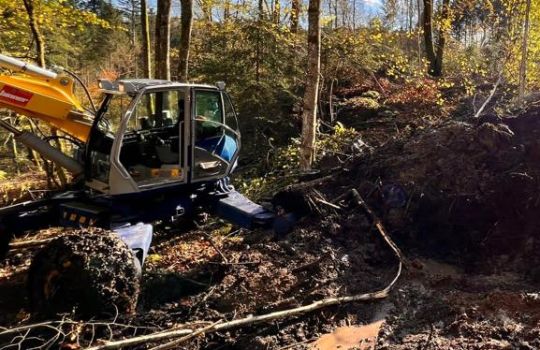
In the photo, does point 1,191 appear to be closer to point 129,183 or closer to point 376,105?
point 129,183

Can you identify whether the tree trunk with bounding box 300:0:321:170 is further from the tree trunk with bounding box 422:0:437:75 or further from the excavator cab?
the tree trunk with bounding box 422:0:437:75

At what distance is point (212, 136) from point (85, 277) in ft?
10.4

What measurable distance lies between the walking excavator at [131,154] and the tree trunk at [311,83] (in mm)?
2835

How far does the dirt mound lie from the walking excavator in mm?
1666

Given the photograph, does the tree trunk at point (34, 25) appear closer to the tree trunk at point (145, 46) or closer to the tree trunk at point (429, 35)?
the tree trunk at point (145, 46)

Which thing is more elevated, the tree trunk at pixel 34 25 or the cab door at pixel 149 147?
the tree trunk at pixel 34 25

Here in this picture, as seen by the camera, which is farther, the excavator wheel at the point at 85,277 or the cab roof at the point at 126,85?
the cab roof at the point at 126,85

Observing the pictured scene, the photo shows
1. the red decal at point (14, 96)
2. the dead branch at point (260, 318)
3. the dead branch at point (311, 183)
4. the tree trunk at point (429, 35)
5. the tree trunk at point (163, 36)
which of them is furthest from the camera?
the tree trunk at point (429, 35)

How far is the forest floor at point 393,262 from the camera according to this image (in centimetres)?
475

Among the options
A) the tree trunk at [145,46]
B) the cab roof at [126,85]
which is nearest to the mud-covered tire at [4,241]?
the cab roof at [126,85]

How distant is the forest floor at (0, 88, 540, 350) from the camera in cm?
475

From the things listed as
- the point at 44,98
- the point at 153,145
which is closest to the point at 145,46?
the point at 44,98

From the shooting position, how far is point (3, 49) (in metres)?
12.9

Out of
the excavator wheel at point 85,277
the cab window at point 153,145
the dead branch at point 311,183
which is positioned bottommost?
the excavator wheel at point 85,277
